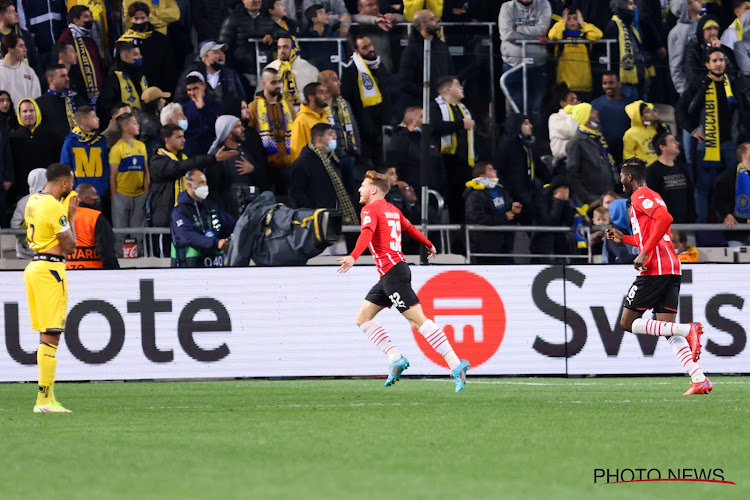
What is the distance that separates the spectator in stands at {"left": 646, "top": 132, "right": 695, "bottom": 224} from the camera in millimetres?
16812

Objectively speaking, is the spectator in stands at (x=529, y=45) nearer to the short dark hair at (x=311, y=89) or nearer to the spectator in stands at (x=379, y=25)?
the spectator in stands at (x=379, y=25)

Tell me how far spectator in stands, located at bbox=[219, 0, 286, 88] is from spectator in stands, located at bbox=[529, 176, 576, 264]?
14.1 ft

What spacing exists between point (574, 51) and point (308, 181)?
444cm

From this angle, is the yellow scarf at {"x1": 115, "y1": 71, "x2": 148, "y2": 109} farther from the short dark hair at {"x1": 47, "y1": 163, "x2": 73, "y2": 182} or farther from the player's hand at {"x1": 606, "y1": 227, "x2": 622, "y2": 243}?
the player's hand at {"x1": 606, "y1": 227, "x2": 622, "y2": 243}

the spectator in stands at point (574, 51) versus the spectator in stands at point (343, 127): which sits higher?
A: the spectator in stands at point (574, 51)

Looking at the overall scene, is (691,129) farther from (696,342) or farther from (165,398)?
(165,398)

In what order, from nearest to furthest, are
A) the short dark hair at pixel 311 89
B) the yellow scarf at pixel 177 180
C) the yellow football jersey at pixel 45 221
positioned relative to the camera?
the yellow football jersey at pixel 45 221
the yellow scarf at pixel 177 180
the short dark hair at pixel 311 89

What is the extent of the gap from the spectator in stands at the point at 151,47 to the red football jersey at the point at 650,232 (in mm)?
8290

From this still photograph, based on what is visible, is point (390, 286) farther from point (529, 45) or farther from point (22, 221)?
point (529, 45)

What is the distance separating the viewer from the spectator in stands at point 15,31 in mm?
16234

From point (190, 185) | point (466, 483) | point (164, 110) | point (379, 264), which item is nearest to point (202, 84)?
point (164, 110)

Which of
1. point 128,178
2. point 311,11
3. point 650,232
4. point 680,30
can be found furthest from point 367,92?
point 650,232

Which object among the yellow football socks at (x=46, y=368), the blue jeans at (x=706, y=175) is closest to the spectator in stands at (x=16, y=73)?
the yellow football socks at (x=46, y=368)

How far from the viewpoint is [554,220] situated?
16.7 metres
